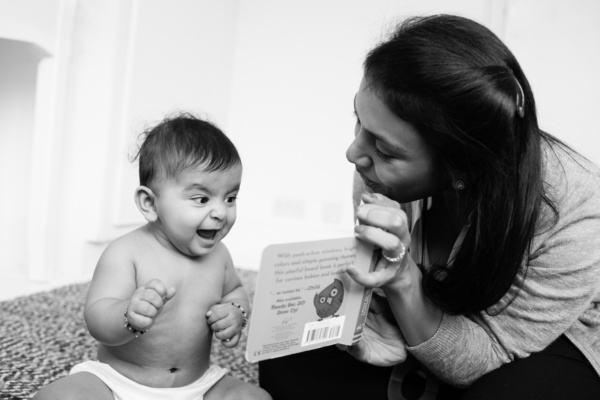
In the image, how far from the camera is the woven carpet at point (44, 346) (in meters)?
1.19

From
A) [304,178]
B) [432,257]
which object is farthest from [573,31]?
→ [432,257]

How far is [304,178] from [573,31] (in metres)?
1.35

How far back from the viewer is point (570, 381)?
3.02ft

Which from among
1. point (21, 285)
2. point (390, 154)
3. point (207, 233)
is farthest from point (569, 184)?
point (21, 285)

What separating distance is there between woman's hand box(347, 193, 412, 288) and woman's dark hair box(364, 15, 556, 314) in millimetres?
132

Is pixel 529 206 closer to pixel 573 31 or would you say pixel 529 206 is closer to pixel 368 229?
Answer: pixel 368 229

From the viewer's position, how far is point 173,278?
0.96 m

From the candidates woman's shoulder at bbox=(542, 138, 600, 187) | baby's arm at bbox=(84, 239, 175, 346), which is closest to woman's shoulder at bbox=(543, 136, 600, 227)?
woman's shoulder at bbox=(542, 138, 600, 187)

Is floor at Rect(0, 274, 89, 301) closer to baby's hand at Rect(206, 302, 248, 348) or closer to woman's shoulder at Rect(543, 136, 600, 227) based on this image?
baby's hand at Rect(206, 302, 248, 348)

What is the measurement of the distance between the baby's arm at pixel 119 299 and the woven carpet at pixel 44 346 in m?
0.35

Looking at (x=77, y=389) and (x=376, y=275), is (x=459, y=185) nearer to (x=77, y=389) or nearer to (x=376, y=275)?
(x=376, y=275)

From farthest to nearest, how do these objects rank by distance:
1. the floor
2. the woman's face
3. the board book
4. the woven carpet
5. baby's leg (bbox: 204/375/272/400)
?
1. the floor
2. the woven carpet
3. baby's leg (bbox: 204/375/272/400)
4. the woman's face
5. the board book

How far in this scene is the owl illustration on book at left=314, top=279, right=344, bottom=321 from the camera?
0.81 meters

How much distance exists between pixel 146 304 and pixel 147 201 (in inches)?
8.0
